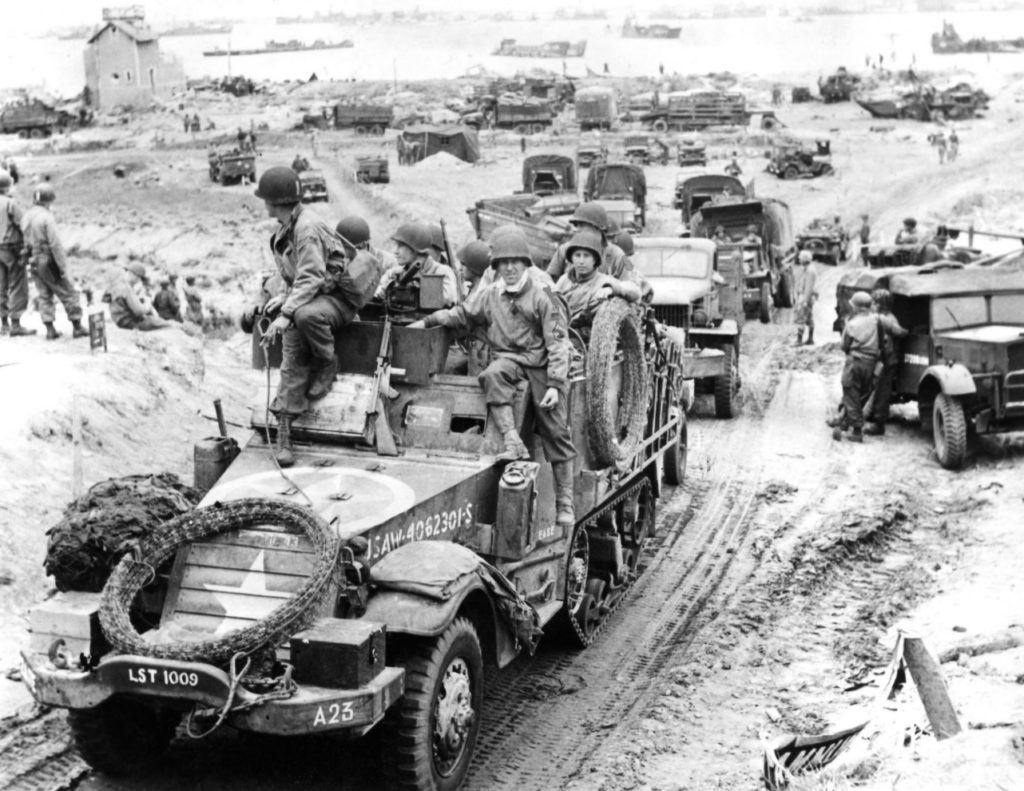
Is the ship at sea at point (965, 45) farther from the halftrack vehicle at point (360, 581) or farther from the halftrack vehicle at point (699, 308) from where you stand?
the halftrack vehicle at point (360, 581)

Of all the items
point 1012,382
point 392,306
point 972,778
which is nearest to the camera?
point 972,778

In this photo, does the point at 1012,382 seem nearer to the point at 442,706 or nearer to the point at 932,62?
the point at 442,706

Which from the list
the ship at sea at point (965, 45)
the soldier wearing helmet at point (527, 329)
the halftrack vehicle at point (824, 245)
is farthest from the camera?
the ship at sea at point (965, 45)

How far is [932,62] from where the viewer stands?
403ft

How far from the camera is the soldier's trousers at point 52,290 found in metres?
16.8

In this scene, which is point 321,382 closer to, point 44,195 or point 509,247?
point 509,247

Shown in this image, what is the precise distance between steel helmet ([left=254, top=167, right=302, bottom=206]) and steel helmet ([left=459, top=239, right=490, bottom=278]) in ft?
10.3

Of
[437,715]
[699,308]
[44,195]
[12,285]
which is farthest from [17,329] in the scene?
[437,715]

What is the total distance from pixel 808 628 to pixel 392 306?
162 inches

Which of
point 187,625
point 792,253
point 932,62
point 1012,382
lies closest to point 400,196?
point 792,253

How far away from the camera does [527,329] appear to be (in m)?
10.2

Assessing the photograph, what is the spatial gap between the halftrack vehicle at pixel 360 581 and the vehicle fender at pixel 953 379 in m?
6.40

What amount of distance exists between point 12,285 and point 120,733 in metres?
10.3

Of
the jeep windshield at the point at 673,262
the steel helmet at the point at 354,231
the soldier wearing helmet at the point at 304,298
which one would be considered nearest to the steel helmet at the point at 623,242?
the steel helmet at the point at 354,231
